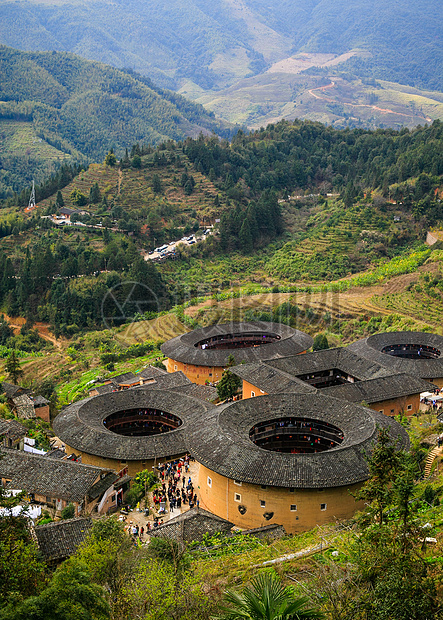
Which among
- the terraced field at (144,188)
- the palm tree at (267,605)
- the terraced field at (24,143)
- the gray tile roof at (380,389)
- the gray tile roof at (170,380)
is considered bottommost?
the gray tile roof at (170,380)

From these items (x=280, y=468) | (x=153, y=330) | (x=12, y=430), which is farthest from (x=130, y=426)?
(x=153, y=330)

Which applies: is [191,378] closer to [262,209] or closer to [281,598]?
[281,598]

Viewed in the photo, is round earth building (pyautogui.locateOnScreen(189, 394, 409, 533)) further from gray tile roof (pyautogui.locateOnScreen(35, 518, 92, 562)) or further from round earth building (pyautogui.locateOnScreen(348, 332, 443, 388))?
round earth building (pyautogui.locateOnScreen(348, 332, 443, 388))

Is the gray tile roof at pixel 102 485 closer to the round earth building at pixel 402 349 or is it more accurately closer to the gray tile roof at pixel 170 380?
the gray tile roof at pixel 170 380

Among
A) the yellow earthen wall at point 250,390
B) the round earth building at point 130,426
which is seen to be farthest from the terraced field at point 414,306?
the round earth building at point 130,426

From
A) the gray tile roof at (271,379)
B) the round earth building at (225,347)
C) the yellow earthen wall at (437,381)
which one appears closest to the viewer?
the gray tile roof at (271,379)

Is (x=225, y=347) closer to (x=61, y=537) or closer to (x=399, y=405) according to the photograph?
(x=399, y=405)

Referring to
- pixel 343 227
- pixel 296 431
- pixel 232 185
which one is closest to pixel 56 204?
pixel 232 185
